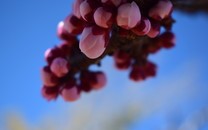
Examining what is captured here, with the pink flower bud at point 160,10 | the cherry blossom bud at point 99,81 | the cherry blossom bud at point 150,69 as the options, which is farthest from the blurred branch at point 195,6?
the pink flower bud at point 160,10

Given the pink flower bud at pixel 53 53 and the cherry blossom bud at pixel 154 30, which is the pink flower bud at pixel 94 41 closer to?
the cherry blossom bud at pixel 154 30

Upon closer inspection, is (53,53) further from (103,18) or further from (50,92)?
(103,18)

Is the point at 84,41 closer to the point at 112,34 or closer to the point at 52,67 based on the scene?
the point at 112,34

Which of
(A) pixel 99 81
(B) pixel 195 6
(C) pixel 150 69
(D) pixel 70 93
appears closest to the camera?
(D) pixel 70 93

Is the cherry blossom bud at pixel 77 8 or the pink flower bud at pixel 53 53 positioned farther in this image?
the pink flower bud at pixel 53 53

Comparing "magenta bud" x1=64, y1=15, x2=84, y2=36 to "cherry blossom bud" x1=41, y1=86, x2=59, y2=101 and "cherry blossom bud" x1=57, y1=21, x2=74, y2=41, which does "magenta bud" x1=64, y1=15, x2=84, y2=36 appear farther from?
"cherry blossom bud" x1=41, y1=86, x2=59, y2=101

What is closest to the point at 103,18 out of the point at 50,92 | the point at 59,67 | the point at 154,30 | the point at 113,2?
the point at 113,2

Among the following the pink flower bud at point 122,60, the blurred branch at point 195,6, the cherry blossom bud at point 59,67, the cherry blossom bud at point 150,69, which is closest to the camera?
the cherry blossom bud at point 59,67

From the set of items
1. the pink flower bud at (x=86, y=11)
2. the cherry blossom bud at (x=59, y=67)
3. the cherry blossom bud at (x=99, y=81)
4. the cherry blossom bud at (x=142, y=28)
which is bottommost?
the cherry blossom bud at (x=142, y=28)
